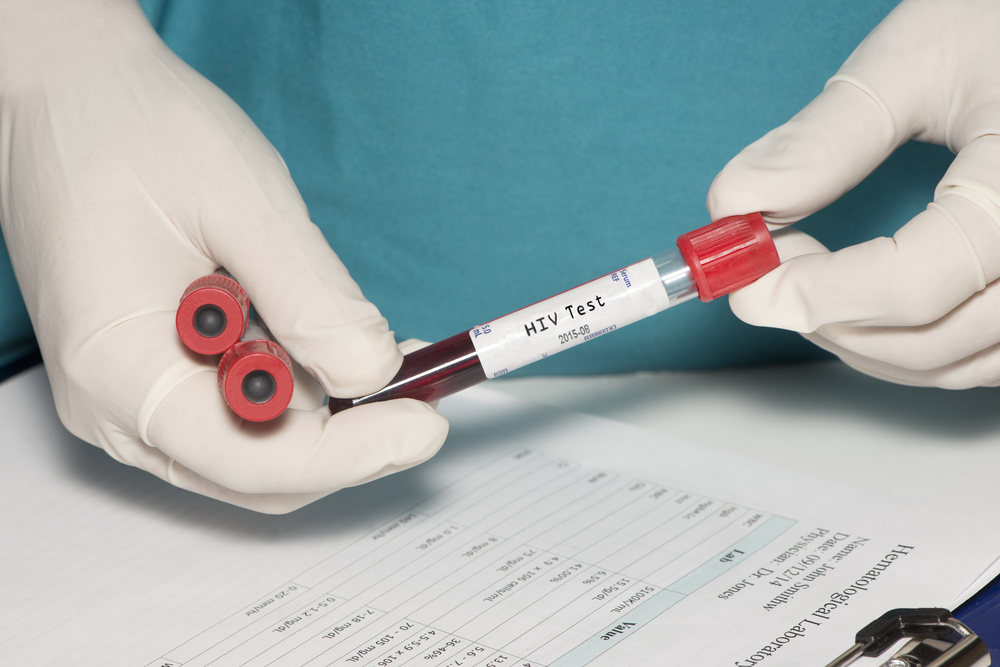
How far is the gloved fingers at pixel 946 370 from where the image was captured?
0.61m

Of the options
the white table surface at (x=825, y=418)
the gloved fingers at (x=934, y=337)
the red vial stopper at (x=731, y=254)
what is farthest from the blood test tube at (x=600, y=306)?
the white table surface at (x=825, y=418)

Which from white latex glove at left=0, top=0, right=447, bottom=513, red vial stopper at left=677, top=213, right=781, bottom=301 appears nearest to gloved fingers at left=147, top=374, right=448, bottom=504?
white latex glove at left=0, top=0, right=447, bottom=513

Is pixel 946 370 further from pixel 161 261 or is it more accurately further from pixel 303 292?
pixel 161 261

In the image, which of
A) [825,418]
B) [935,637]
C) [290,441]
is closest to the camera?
[935,637]

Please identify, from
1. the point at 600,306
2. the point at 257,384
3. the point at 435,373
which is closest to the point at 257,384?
the point at 257,384

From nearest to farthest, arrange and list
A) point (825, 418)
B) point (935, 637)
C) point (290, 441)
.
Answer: point (935, 637) → point (290, 441) → point (825, 418)

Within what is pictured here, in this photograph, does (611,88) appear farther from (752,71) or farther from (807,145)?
(807,145)

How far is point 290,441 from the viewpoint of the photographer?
0.54 metres

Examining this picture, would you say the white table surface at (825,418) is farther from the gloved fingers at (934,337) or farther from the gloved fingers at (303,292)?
the gloved fingers at (303,292)

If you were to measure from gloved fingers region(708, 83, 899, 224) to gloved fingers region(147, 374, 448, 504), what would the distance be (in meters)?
0.28

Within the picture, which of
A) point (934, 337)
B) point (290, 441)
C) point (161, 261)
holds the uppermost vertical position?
point (161, 261)

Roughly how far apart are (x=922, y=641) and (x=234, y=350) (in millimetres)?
449

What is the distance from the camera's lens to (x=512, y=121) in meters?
0.77

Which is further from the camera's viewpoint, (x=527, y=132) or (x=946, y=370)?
(x=527, y=132)
